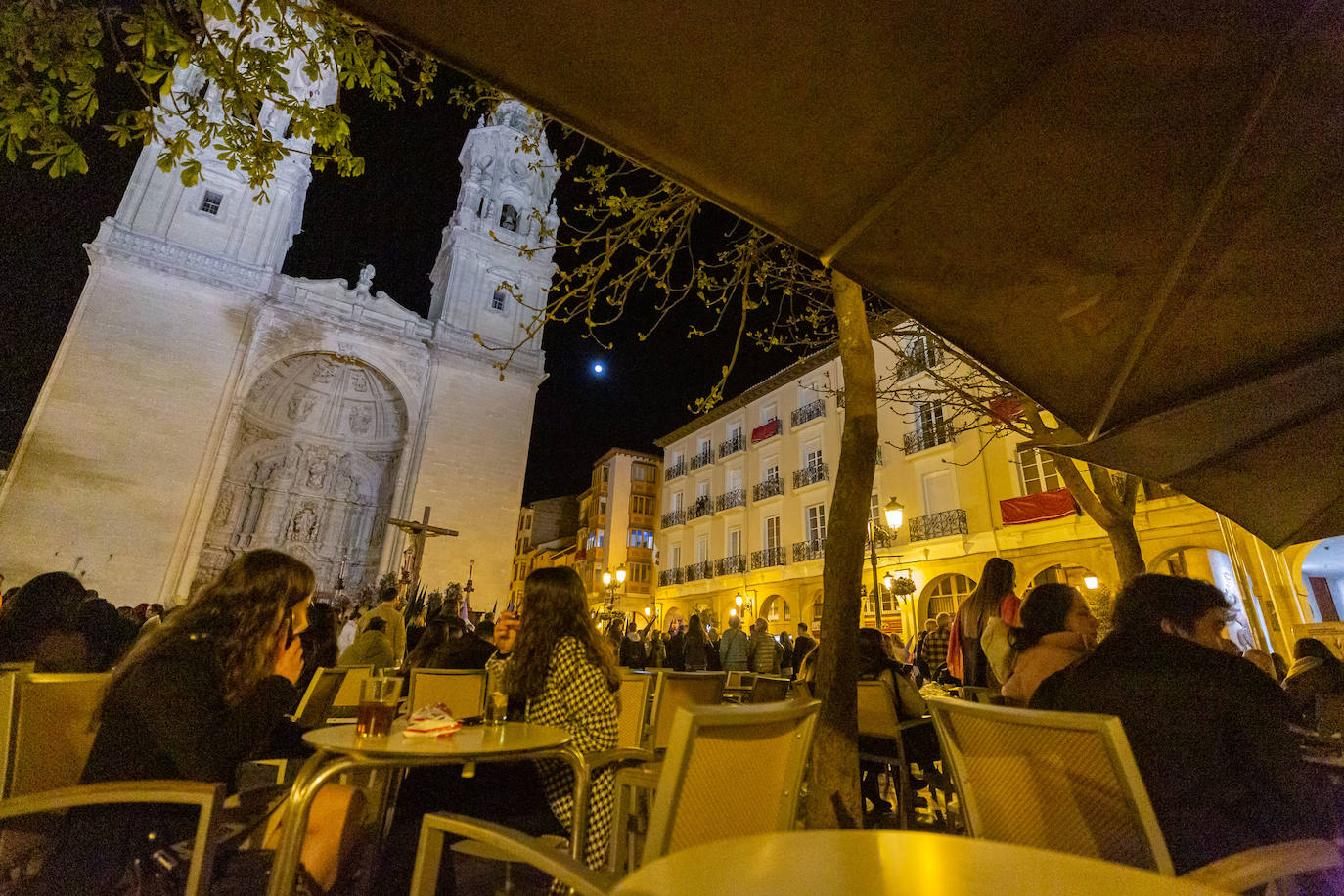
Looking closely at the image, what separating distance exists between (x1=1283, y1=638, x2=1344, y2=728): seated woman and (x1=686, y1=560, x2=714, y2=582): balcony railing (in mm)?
19471

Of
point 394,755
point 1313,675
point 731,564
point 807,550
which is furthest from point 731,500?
point 394,755

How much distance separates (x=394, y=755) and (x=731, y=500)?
21950 millimetres

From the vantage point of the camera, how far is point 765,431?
73.4 feet

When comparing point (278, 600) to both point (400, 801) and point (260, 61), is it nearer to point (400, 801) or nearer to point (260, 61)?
point (400, 801)

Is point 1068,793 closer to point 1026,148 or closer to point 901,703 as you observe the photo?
point 1026,148

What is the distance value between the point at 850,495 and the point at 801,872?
2955mm

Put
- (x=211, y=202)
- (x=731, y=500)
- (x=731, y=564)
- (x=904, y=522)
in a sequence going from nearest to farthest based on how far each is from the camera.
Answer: (x=904, y=522), (x=211, y=202), (x=731, y=564), (x=731, y=500)

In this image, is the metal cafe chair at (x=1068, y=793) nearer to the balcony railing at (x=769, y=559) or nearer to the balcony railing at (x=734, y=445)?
the balcony railing at (x=769, y=559)

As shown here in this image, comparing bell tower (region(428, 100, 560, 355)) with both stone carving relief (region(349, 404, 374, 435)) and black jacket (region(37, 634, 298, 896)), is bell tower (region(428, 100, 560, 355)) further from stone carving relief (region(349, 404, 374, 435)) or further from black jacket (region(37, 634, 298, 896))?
black jacket (region(37, 634, 298, 896))

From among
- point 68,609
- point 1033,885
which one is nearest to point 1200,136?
point 1033,885

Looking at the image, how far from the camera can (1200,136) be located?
5.80 ft

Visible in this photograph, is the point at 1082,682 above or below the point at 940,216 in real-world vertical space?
below

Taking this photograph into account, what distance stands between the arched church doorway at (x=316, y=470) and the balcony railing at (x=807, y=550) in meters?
15.4


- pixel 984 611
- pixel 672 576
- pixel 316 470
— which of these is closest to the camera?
pixel 984 611
